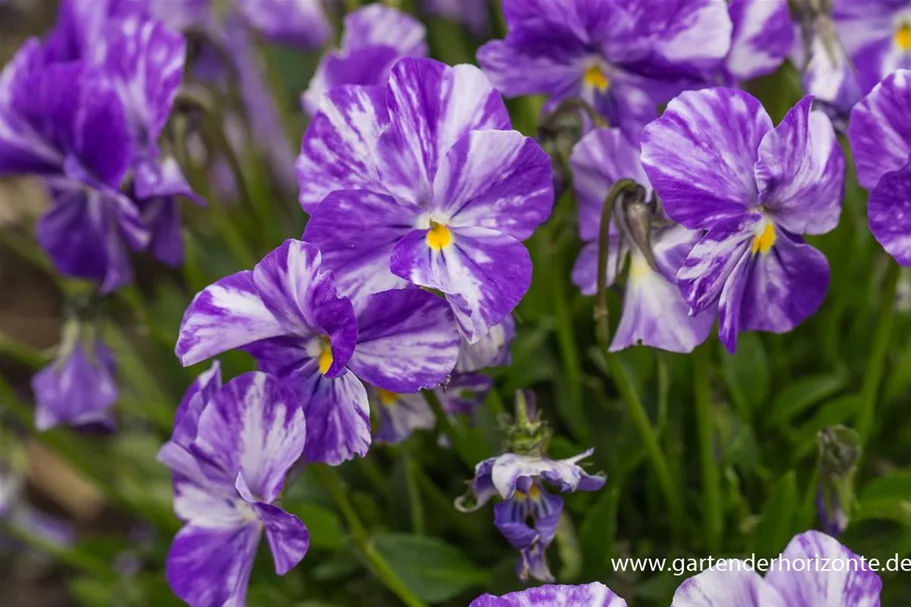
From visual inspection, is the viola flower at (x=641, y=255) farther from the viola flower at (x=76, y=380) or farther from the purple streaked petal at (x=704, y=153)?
the viola flower at (x=76, y=380)

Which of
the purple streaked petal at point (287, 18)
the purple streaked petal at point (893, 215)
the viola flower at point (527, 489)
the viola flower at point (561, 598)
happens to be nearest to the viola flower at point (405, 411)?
the viola flower at point (527, 489)

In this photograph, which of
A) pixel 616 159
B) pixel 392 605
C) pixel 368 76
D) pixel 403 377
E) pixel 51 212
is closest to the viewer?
pixel 403 377

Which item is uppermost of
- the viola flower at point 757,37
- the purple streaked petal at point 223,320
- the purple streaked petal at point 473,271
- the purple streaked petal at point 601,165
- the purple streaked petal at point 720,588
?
the viola flower at point 757,37

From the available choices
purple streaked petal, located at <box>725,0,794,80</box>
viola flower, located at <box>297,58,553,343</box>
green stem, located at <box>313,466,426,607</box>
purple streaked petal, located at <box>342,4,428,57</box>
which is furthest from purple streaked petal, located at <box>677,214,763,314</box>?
purple streaked petal, located at <box>342,4,428,57</box>

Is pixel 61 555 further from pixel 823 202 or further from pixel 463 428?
pixel 823 202

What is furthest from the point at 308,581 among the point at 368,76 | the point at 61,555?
the point at 368,76

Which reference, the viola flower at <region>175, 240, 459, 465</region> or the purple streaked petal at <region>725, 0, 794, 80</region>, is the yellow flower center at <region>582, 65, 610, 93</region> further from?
the viola flower at <region>175, 240, 459, 465</region>
